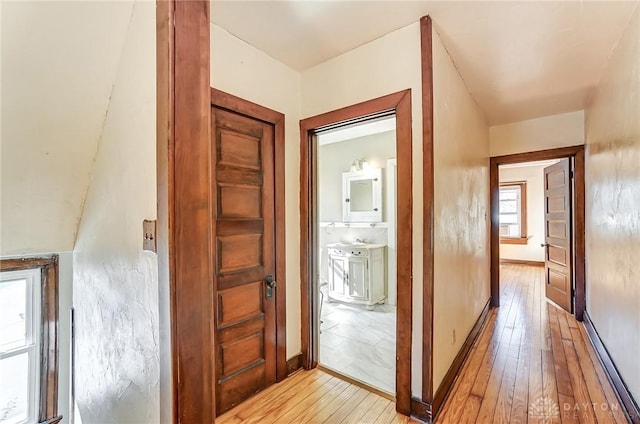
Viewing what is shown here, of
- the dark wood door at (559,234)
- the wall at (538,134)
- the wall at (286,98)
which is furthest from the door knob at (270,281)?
the dark wood door at (559,234)

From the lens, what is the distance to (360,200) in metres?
4.57

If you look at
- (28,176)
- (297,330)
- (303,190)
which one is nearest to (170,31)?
(28,176)

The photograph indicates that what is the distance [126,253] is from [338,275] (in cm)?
342

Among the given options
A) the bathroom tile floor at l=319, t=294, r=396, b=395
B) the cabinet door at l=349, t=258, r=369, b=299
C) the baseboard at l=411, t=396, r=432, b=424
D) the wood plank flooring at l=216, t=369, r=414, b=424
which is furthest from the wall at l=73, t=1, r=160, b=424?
the cabinet door at l=349, t=258, r=369, b=299

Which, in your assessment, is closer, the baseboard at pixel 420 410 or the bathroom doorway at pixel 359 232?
the baseboard at pixel 420 410

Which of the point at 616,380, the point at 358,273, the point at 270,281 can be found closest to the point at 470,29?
the point at 270,281

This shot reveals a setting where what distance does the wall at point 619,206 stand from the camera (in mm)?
1791

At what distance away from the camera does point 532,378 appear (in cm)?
230

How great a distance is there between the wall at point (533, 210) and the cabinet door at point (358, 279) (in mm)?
5184

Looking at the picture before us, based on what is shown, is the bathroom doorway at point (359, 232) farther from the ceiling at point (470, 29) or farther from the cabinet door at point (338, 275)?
the ceiling at point (470, 29)

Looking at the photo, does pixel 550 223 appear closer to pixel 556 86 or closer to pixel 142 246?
pixel 556 86

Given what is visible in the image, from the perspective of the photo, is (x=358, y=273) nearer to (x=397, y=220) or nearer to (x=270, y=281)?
(x=270, y=281)

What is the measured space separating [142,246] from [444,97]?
2.06 metres

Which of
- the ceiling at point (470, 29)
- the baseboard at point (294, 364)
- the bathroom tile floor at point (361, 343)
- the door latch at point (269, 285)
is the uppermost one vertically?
the ceiling at point (470, 29)
